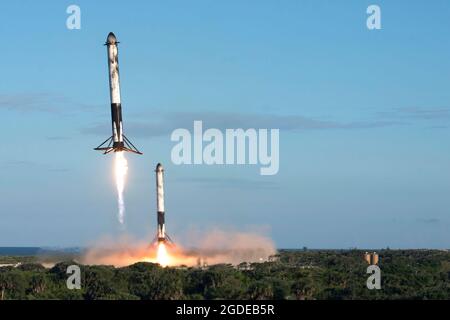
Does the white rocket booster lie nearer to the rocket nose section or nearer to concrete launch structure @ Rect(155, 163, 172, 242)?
concrete launch structure @ Rect(155, 163, 172, 242)

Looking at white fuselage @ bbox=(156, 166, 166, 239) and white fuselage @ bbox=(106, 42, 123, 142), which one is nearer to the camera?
white fuselage @ bbox=(106, 42, 123, 142)

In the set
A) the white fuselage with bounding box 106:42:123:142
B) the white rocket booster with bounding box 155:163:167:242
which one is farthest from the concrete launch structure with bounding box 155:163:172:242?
the white fuselage with bounding box 106:42:123:142

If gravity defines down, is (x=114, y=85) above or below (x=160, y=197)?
above

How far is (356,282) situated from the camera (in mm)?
162000

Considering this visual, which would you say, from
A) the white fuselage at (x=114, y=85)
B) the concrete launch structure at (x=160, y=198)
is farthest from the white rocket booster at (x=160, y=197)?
the white fuselage at (x=114, y=85)

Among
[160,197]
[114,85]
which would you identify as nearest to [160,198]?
[160,197]

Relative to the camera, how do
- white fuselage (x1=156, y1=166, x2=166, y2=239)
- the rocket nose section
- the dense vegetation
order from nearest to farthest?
the rocket nose section → the dense vegetation → white fuselage (x1=156, y1=166, x2=166, y2=239)

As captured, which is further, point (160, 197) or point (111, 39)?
point (160, 197)

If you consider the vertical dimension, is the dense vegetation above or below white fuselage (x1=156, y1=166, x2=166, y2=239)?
below

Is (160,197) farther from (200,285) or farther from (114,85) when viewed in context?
(114,85)

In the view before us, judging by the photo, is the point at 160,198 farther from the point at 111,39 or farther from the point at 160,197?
the point at 111,39

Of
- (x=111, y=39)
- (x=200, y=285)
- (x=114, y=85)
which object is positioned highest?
(x=111, y=39)
